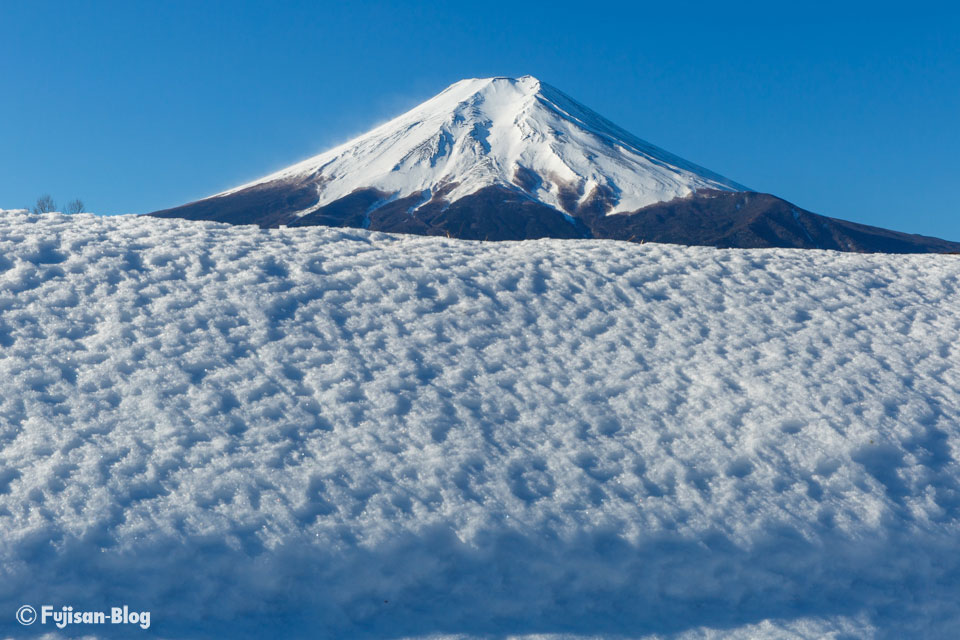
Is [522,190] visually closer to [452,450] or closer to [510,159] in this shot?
[510,159]

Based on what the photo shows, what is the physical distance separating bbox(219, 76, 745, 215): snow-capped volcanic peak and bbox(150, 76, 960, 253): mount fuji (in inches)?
11.5

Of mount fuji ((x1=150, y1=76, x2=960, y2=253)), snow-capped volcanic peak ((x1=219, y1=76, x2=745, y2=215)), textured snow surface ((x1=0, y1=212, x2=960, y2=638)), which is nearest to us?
textured snow surface ((x1=0, y1=212, x2=960, y2=638))

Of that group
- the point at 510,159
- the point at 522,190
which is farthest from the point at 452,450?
the point at 510,159

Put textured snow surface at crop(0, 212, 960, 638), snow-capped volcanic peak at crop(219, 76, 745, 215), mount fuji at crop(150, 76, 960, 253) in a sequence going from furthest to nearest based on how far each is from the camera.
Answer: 1. snow-capped volcanic peak at crop(219, 76, 745, 215)
2. mount fuji at crop(150, 76, 960, 253)
3. textured snow surface at crop(0, 212, 960, 638)

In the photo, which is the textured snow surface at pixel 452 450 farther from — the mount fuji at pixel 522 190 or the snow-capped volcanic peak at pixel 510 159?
the snow-capped volcanic peak at pixel 510 159

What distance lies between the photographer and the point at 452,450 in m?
5.42

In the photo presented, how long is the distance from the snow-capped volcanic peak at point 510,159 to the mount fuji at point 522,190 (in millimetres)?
292

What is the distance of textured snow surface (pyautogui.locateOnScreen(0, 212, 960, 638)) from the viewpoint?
4.52 meters

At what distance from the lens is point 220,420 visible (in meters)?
5.41

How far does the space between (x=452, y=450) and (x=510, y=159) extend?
154 m

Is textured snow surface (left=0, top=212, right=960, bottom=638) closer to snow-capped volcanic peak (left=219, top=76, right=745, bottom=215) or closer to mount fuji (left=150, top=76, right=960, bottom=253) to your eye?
mount fuji (left=150, top=76, right=960, bottom=253)

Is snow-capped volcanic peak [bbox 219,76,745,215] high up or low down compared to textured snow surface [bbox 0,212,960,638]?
up

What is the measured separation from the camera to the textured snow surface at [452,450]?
4.52 m

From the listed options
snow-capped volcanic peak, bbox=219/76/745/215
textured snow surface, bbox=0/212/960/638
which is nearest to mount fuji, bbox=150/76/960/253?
snow-capped volcanic peak, bbox=219/76/745/215
